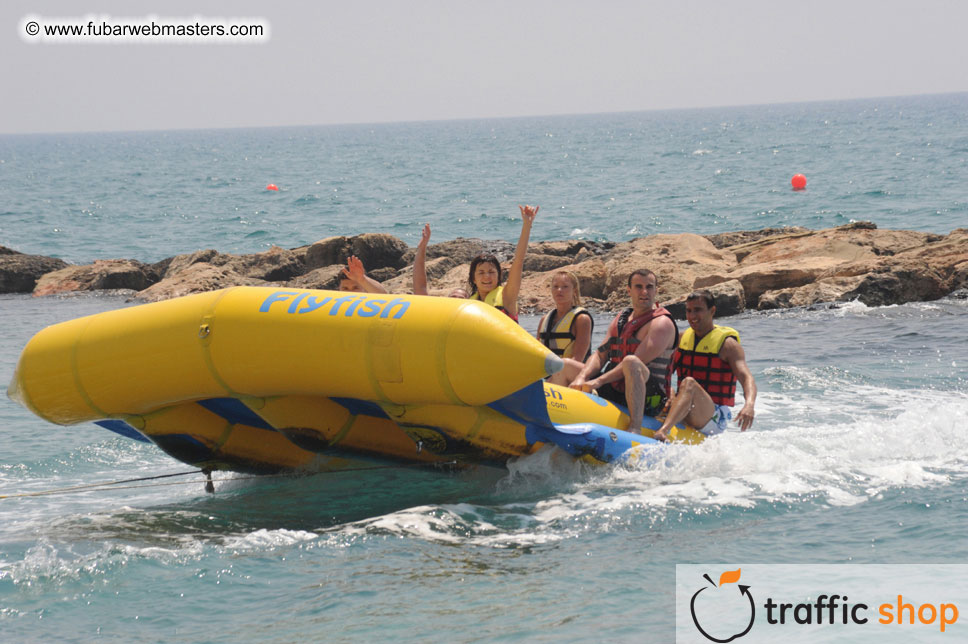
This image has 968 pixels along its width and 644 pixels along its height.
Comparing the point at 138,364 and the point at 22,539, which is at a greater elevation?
the point at 138,364

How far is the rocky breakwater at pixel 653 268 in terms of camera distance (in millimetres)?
11977

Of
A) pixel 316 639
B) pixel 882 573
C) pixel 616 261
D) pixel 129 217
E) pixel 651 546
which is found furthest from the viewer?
pixel 129 217

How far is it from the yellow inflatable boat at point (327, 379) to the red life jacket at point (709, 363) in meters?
0.40

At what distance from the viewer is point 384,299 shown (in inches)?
204

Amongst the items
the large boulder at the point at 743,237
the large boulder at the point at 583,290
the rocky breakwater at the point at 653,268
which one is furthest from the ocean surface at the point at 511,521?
the large boulder at the point at 743,237

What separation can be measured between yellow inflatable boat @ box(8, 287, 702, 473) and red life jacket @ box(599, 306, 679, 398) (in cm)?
22

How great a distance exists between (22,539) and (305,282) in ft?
32.3

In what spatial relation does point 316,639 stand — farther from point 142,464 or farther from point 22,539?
point 142,464

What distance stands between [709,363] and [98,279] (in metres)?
13.3

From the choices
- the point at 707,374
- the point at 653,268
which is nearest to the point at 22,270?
the point at 653,268

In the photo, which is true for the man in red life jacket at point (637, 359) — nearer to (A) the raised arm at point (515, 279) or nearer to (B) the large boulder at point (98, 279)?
(A) the raised arm at point (515, 279)

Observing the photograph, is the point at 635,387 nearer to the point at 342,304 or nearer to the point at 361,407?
the point at 361,407

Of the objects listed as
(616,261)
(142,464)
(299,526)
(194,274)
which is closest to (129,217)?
(194,274)

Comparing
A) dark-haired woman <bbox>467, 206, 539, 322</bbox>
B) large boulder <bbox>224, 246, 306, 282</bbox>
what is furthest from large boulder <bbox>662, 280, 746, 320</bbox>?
large boulder <bbox>224, 246, 306, 282</bbox>
